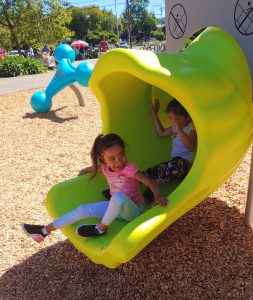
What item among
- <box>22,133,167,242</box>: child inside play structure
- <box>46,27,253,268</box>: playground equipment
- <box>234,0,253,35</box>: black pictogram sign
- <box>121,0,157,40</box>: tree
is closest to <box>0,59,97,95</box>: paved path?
<box>46,27,253,268</box>: playground equipment

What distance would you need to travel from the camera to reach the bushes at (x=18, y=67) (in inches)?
596

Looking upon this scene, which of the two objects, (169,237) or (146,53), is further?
(169,237)

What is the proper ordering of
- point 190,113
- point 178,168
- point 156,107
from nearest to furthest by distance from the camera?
1. point 190,113
2. point 178,168
3. point 156,107

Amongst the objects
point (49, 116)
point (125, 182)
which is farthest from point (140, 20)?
point (125, 182)

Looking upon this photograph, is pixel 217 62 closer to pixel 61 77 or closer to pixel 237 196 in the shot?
pixel 237 196

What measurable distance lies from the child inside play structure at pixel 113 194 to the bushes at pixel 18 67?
44.6 feet

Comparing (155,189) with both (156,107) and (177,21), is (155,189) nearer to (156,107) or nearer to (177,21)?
(156,107)

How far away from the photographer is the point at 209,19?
10.3 ft

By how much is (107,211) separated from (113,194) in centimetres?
18

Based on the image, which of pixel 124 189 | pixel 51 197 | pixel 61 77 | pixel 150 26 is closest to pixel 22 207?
pixel 51 197

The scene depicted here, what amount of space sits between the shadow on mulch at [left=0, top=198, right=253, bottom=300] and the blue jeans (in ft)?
1.26

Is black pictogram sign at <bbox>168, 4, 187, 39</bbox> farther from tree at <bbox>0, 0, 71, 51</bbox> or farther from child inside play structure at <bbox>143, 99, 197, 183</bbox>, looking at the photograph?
tree at <bbox>0, 0, 71, 51</bbox>

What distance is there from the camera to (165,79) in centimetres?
209

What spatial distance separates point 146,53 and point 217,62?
1.75 ft
